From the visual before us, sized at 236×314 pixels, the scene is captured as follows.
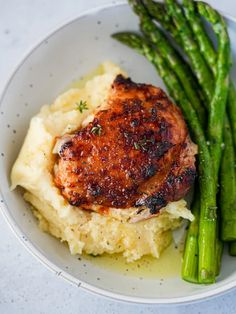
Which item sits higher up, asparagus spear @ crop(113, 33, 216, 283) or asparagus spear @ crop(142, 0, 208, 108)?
asparagus spear @ crop(142, 0, 208, 108)

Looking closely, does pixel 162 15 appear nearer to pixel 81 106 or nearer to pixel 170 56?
pixel 170 56

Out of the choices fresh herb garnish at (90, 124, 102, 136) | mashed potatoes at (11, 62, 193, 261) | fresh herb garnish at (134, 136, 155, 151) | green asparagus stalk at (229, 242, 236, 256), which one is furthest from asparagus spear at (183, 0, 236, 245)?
fresh herb garnish at (90, 124, 102, 136)

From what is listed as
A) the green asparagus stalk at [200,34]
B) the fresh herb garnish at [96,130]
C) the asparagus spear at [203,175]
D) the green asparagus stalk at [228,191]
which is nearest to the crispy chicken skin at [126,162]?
the fresh herb garnish at [96,130]

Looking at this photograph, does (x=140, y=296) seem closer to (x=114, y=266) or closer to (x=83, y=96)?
(x=114, y=266)

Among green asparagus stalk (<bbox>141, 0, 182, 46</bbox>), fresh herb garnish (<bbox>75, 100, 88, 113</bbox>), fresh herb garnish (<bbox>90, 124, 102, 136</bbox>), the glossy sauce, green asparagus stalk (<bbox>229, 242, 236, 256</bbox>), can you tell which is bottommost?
green asparagus stalk (<bbox>229, 242, 236, 256</bbox>)

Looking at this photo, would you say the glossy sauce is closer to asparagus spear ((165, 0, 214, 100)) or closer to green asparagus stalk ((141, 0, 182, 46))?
asparagus spear ((165, 0, 214, 100))

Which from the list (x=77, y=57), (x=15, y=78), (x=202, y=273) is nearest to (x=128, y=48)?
(x=77, y=57)

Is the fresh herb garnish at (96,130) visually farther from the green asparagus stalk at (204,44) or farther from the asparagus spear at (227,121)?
the green asparagus stalk at (204,44)

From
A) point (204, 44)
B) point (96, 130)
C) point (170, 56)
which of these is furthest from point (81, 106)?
point (204, 44)
